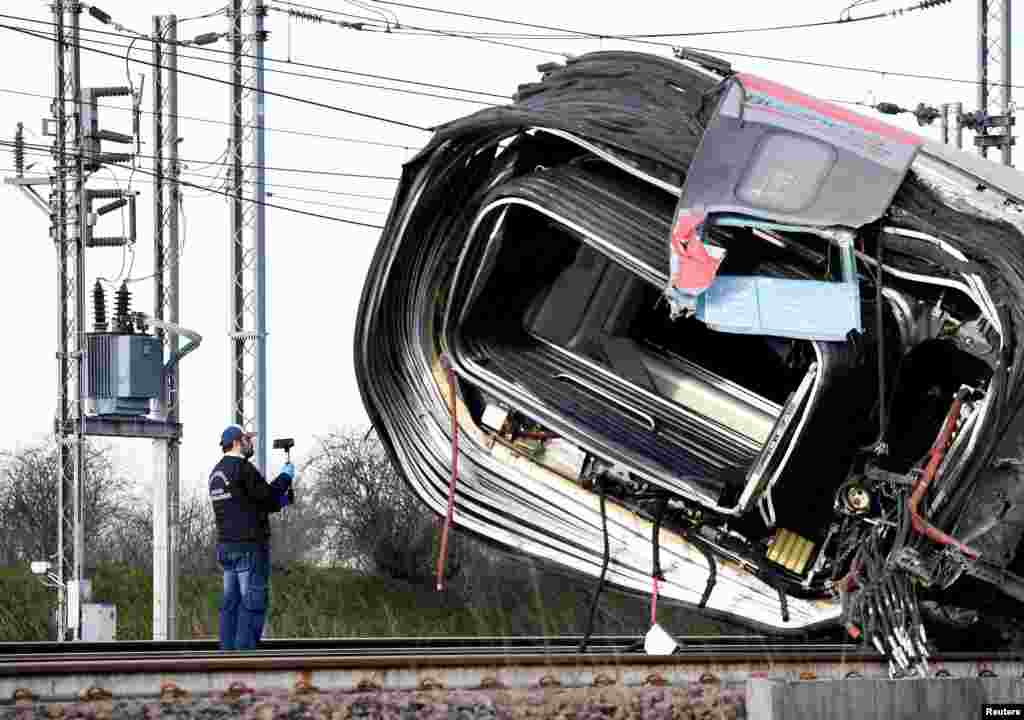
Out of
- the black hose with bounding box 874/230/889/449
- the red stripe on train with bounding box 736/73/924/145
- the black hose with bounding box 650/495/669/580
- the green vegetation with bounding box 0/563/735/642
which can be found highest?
the red stripe on train with bounding box 736/73/924/145

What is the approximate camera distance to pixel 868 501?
9.28 m

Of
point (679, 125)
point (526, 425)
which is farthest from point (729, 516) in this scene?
point (679, 125)

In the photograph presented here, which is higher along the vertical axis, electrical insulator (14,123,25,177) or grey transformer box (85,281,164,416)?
electrical insulator (14,123,25,177)

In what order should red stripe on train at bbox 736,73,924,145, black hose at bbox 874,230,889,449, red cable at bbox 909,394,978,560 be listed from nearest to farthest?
red cable at bbox 909,394,978,560 → black hose at bbox 874,230,889,449 → red stripe on train at bbox 736,73,924,145

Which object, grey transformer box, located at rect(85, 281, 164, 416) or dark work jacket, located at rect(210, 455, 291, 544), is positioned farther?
grey transformer box, located at rect(85, 281, 164, 416)

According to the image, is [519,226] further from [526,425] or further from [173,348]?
[173,348]

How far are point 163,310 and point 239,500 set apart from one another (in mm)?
12474

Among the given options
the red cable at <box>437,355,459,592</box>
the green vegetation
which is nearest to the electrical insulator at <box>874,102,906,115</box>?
the green vegetation

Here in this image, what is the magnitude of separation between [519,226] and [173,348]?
11.9 metres

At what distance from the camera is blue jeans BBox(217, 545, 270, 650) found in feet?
33.7

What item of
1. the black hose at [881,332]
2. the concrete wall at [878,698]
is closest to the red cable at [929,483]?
the black hose at [881,332]

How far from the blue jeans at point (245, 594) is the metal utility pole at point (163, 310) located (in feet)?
31.1

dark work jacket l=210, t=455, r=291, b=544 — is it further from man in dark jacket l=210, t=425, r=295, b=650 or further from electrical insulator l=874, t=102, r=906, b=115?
electrical insulator l=874, t=102, r=906, b=115

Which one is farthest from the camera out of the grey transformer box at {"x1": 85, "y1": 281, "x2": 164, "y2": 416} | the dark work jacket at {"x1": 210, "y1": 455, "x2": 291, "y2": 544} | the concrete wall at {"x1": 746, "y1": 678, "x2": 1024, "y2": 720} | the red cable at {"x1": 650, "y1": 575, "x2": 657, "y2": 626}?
the grey transformer box at {"x1": 85, "y1": 281, "x2": 164, "y2": 416}
